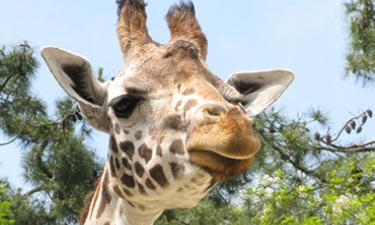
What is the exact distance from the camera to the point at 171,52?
4.23 metres

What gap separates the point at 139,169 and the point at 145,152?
8 centimetres

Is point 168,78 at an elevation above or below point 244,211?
above

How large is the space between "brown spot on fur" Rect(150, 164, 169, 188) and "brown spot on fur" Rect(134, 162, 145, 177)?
8 cm

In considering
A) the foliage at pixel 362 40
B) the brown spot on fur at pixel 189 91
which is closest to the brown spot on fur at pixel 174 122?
the brown spot on fur at pixel 189 91

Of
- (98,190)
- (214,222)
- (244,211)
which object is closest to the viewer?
(98,190)

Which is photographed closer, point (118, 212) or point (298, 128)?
point (118, 212)

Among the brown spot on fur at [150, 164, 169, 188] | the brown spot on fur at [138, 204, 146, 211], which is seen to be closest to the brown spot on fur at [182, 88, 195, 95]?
the brown spot on fur at [150, 164, 169, 188]

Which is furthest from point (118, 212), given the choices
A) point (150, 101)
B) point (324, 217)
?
point (324, 217)

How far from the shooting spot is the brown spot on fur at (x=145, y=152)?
407cm

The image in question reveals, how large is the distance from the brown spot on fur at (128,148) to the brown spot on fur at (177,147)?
279 millimetres

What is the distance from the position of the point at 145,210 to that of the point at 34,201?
9180 millimetres

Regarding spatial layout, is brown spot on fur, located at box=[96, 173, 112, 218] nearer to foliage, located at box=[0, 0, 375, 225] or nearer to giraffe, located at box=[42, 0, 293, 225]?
giraffe, located at box=[42, 0, 293, 225]

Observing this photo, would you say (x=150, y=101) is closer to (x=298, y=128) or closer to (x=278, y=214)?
(x=278, y=214)

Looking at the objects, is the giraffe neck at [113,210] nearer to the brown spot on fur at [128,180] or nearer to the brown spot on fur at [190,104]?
the brown spot on fur at [128,180]
